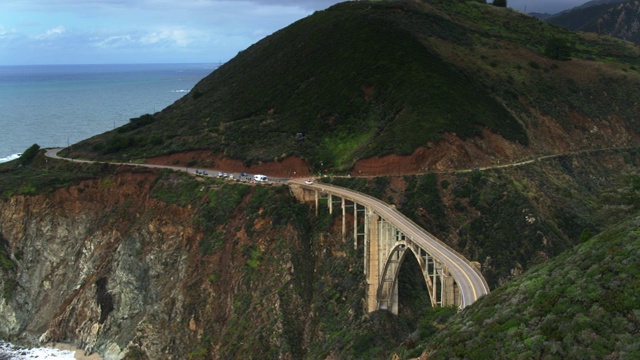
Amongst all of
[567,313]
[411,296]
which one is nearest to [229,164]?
[411,296]

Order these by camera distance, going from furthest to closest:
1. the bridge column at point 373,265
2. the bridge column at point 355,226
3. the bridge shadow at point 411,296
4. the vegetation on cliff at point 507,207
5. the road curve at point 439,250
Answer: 1. the bridge column at point 355,226
2. the vegetation on cliff at point 507,207
3. the bridge column at point 373,265
4. the bridge shadow at point 411,296
5. the road curve at point 439,250

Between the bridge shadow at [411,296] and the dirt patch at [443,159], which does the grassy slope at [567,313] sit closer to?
the bridge shadow at [411,296]

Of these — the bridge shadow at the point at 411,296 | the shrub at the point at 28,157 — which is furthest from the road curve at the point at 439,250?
the shrub at the point at 28,157

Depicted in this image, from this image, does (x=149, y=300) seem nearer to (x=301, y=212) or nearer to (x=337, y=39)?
(x=301, y=212)

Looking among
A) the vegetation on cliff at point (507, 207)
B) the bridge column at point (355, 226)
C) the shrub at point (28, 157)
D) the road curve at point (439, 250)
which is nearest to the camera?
the road curve at point (439, 250)

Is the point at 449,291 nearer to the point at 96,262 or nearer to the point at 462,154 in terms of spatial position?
the point at 462,154

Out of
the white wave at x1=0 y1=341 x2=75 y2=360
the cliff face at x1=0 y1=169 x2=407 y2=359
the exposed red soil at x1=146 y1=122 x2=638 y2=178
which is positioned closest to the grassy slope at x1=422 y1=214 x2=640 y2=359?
the cliff face at x1=0 y1=169 x2=407 y2=359
